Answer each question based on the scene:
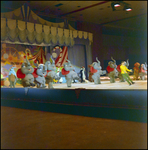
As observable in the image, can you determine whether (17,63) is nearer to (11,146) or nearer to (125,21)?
(125,21)

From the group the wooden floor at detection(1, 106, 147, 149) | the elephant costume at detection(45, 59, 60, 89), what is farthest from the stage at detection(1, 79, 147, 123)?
the elephant costume at detection(45, 59, 60, 89)

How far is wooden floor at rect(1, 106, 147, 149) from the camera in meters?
2.23

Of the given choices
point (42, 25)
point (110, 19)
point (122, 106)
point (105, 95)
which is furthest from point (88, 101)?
point (42, 25)

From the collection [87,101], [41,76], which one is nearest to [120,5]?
[87,101]

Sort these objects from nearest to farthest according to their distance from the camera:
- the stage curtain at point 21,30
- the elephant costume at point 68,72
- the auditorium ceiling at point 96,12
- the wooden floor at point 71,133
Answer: the wooden floor at point 71,133 → the auditorium ceiling at point 96,12 → the elephant costume at point 68,72 → the stage curtain at point 21,30

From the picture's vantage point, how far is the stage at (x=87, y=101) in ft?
10.6

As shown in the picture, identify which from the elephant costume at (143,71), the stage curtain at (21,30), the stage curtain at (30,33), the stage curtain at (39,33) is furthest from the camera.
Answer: the elephant costume at (143,71)

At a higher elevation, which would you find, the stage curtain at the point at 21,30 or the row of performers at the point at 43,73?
the stage curtain at the point at 21,30

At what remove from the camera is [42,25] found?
6293 millimetres

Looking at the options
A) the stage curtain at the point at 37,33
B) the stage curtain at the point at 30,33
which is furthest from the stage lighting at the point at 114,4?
the stage curtain at the point at 30,33

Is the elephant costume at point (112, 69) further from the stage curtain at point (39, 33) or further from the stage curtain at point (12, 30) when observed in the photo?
the stage curtain at point (12, 30)

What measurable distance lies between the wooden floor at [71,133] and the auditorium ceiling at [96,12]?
2008mm

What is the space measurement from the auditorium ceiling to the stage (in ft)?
4.91

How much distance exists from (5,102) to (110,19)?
299cm
